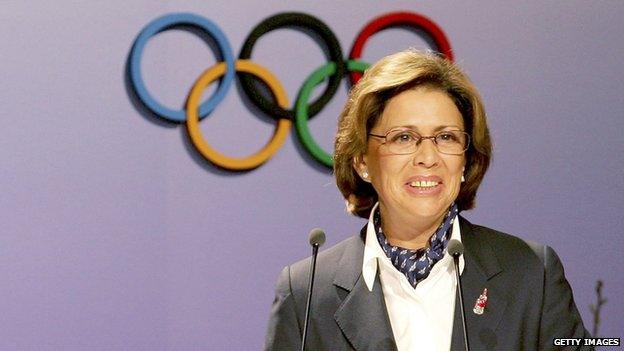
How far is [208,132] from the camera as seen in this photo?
3465mm

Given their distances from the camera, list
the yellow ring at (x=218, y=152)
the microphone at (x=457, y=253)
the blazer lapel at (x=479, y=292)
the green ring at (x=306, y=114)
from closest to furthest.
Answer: the microphone at (x=457, y=253)
the blazer lapel at (x=479, y=292)
the yellow ring at (x=218, y=152)
the green ring at (x=306, y=114)

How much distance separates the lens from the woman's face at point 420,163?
7.03ft

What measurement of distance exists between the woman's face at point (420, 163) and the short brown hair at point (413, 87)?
0.07 feet

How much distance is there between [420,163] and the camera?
7.06 feet

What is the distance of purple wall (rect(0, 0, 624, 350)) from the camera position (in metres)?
3.31

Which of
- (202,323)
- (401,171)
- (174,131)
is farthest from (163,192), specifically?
(401,171)

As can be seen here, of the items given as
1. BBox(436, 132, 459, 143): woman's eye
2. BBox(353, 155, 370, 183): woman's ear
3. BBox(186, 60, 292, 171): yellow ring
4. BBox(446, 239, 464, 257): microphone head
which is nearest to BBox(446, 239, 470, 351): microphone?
BBox(446, 239, 464, 257): microphone head

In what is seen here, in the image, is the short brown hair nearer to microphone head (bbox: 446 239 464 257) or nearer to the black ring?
microphone head (bbox: 446 239 464 257)

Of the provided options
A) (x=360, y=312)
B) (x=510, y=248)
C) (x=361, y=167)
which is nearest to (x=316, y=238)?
(x=360, y=312)

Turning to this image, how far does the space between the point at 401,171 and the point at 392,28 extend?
1.58m

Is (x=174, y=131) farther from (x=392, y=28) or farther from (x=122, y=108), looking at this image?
(x=392, y=28)

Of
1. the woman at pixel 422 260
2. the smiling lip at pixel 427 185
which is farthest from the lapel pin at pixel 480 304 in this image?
the smiling lip at pixel 427 185

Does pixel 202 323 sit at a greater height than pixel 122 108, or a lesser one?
lesser

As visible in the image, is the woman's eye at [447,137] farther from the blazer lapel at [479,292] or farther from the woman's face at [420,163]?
the blazer lapel at [479,292]
